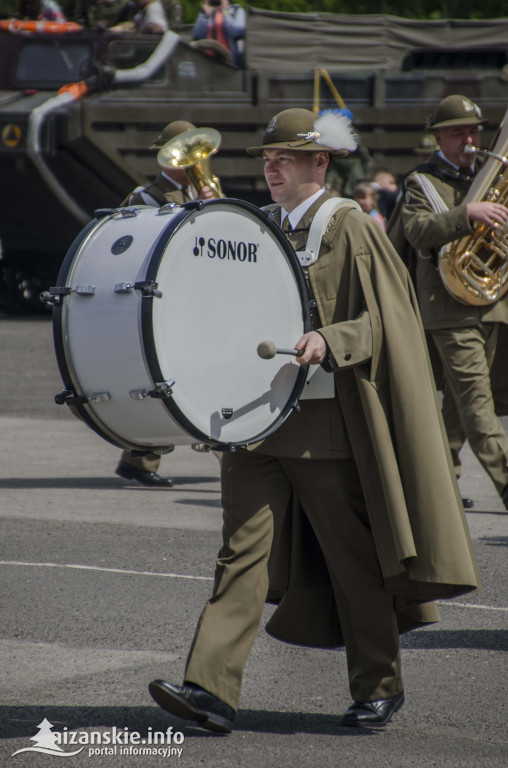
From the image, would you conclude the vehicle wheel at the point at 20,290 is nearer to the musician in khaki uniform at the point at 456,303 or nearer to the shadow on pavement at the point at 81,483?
the shadow on pavement at the point at 81,483

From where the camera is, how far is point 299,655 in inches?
210

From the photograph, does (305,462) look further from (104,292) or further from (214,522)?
(214,522)

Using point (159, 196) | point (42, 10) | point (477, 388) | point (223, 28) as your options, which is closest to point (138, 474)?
point (159, 196)

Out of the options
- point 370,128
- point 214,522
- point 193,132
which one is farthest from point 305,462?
point 370,128

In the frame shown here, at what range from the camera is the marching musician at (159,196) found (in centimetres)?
832

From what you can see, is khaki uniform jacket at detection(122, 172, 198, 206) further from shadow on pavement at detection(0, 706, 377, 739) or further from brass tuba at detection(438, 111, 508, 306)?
shadow on pavement at detection(0, 706, 377, 739)

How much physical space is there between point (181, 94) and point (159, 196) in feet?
30.9

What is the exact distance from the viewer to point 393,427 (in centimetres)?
434

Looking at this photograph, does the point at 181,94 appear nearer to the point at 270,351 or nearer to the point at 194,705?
the point at 270,351

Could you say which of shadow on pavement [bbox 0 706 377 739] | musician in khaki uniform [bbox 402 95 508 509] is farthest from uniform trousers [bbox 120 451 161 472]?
shadow on pavement [bbox 0 706 377 739]

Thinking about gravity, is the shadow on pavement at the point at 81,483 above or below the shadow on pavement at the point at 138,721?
below

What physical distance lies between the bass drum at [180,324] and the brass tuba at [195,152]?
390cm

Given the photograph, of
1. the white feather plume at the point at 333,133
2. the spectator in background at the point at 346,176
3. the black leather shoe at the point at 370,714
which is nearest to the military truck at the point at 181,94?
the spectator in background at the point at 346,176

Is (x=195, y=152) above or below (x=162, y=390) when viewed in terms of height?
below
